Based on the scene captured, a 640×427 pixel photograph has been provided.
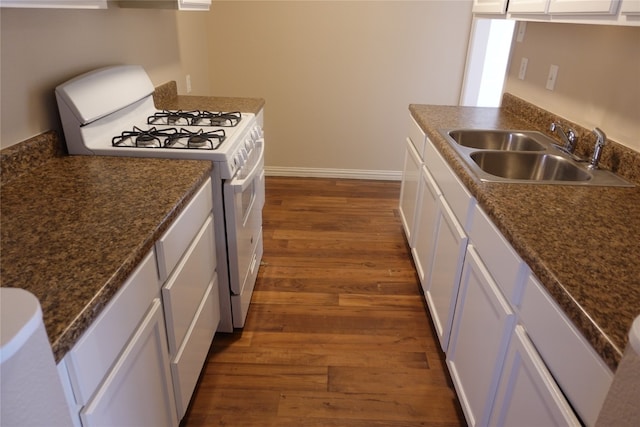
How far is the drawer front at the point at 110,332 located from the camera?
0.86 m

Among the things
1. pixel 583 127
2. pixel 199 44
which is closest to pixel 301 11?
pixel 199 44

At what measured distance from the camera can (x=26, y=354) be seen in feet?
1.95

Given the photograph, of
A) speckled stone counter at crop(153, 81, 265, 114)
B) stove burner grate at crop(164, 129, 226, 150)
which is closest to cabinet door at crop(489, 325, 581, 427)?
stove burner grate at crop(164, 129, 226, 150)

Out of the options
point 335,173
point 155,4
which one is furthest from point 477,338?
point 335,173

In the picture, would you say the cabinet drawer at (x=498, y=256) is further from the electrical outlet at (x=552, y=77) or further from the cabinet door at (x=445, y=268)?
the electrical outlet at (x=552, y=77)

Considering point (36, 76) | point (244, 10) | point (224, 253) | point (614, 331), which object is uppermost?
point (244, 10)

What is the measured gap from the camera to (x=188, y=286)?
1495 millimetres

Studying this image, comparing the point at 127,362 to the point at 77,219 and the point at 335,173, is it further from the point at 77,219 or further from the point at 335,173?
the point at 335,173

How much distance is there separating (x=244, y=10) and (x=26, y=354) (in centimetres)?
349

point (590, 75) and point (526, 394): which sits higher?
point (590, 75)

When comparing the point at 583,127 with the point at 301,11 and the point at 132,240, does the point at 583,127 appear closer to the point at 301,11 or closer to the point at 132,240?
the point at 132,240

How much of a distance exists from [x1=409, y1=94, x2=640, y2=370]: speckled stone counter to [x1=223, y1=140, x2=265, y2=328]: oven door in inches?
34.7

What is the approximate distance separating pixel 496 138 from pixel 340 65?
5.99ft

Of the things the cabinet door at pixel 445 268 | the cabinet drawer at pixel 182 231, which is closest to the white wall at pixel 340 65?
the cabinet door at pixel 445 268
